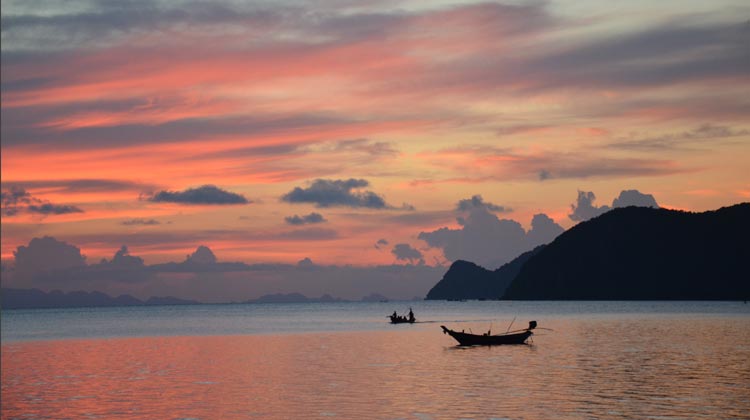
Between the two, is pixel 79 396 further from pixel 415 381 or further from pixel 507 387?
pixel 507 387

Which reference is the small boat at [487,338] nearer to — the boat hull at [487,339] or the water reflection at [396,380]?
the boat hull at [487,339]

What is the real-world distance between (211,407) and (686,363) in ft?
126

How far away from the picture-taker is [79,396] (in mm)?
58219

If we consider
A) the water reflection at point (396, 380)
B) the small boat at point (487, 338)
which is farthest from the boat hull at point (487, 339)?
the water reflection at point (396, 380)

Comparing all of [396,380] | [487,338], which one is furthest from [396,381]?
[487,338]

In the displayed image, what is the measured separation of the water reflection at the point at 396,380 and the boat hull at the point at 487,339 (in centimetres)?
179

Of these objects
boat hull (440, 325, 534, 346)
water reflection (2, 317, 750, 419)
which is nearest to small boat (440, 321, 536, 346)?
boat hull (440, 325, 534, 346)

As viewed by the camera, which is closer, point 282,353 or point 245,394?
point 245,394

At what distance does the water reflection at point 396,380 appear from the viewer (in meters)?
48.8

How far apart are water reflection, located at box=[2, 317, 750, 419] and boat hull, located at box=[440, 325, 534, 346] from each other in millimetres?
1793

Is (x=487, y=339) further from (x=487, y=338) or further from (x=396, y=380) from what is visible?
(x=396, y=380)

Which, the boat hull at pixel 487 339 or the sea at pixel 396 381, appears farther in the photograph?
the boat hull at pixel 487 339

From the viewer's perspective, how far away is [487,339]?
9681 centimetres

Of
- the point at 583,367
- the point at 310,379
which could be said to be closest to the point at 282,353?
the point at 310,379
